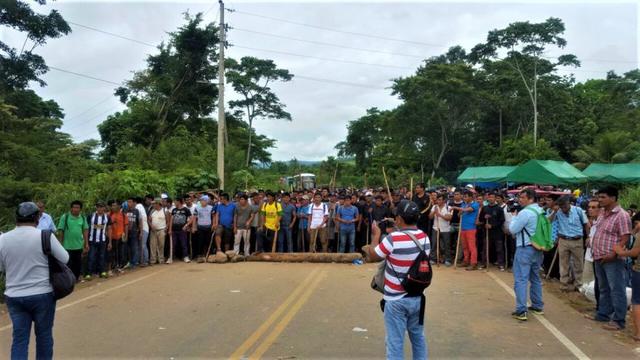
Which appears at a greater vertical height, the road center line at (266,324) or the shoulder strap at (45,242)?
the shoulder strap at (45,242)

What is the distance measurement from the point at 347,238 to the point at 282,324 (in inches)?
294

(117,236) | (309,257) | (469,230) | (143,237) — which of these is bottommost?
(309,257)

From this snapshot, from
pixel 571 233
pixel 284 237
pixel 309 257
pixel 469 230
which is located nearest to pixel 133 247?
pixel 284 237

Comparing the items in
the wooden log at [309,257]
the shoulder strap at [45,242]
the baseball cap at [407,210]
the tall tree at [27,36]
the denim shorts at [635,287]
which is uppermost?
the tall tree at [27,36]

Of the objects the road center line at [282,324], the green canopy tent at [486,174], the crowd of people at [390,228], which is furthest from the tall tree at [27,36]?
the green canopy tent at [486,174]

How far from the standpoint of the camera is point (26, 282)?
15.5 ft

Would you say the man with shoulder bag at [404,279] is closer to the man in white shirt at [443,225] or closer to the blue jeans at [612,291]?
the blue jeans at [612,291]

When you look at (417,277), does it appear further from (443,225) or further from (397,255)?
(443,225)

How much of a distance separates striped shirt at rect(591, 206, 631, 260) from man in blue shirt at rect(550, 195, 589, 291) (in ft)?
8.09

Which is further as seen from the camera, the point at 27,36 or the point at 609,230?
the point at 27,36

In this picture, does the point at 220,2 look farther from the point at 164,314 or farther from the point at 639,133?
the point at 639,133

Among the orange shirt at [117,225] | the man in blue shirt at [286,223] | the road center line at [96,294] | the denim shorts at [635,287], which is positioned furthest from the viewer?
the man in blue shirt at [286,223]

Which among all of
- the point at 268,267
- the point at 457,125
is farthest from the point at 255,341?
the point at 457,125

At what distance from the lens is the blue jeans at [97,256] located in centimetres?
1191
